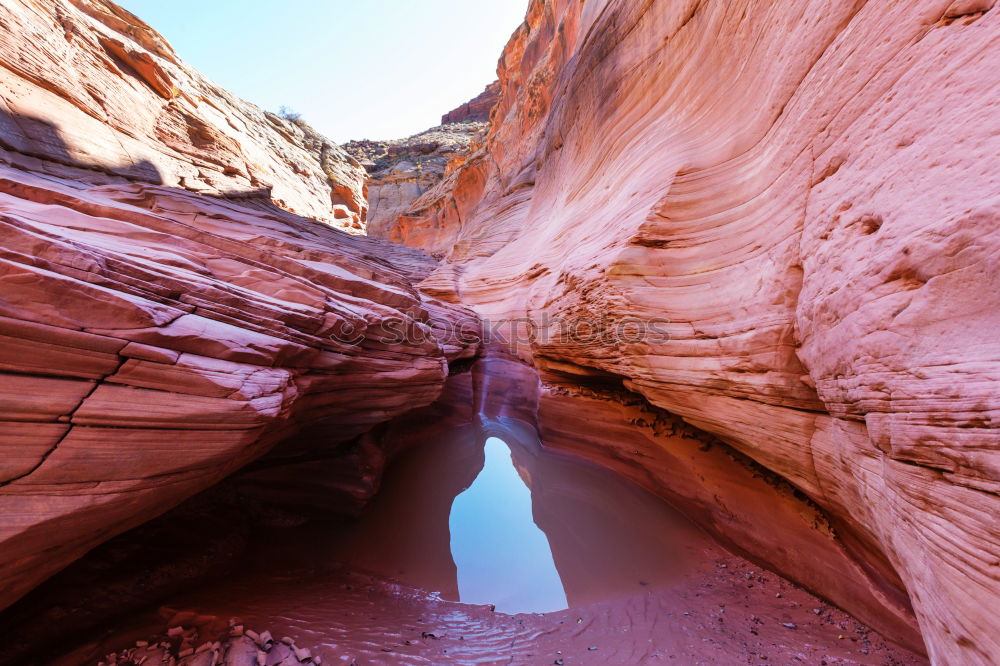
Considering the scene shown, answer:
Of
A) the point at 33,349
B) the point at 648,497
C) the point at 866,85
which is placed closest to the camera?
the point at 33,349

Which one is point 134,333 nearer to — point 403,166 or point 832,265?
point 832,265

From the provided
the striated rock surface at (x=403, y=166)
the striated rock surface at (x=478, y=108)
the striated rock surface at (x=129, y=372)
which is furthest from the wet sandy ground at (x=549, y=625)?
the striated rock surface at (x=478, y=108)

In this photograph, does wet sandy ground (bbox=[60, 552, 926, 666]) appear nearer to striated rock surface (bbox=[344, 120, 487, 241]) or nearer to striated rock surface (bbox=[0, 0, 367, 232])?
striated rock surface (bbox=[0, 0, 367, 232])

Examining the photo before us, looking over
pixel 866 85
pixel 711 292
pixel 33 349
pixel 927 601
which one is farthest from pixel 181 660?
pixel 866 85

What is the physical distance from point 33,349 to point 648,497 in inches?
256

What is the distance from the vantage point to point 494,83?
1273 inches

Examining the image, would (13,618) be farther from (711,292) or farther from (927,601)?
(711,292)

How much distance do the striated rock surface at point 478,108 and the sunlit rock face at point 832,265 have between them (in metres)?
30.5

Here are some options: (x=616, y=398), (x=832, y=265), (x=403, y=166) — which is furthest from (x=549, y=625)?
(x=403, y=166)

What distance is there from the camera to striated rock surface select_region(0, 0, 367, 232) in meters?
7.02

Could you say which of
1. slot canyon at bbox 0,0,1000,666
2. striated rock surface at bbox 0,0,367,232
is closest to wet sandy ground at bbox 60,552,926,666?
slot canyon at bbox 0,0,1000,666

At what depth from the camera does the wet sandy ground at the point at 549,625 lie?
2678 mm

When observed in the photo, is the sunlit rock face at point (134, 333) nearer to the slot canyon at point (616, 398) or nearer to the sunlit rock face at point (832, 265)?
the slot canyon at point (616, 398)

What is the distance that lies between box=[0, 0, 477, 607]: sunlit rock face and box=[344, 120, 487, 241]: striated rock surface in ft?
41.5
